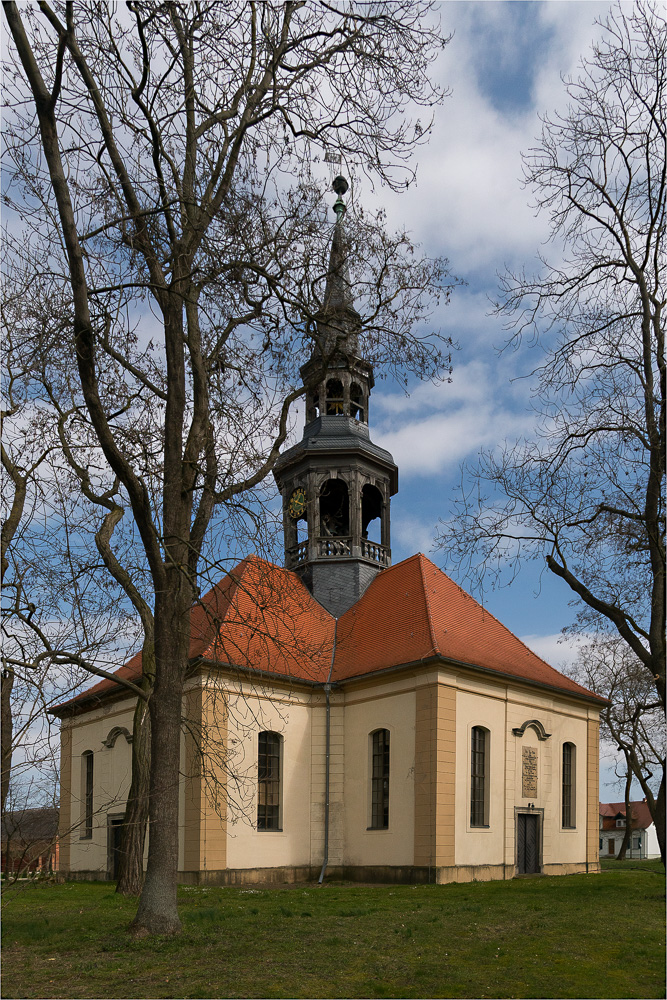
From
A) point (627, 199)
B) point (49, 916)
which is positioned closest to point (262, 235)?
point (627, 199)

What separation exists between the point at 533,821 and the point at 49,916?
13428 millimetres

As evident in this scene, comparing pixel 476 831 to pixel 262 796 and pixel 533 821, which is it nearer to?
pixel 533 821

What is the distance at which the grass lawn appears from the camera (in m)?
7.71

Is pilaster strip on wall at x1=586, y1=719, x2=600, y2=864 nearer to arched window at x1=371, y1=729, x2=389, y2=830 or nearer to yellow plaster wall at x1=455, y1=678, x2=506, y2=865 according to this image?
yellow plaster wall at x1=455, y1=678, x2=506, y2=865

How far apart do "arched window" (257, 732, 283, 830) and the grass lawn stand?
21.5ft

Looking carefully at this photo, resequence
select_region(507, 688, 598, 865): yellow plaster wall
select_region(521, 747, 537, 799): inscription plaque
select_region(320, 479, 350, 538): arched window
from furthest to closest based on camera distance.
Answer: select_region(320, 479, 350, 538): arched window < select_region(521, 747, 537, 799): inscription plaque < select_region(507, 688, 598, 865): yellow plaster wall

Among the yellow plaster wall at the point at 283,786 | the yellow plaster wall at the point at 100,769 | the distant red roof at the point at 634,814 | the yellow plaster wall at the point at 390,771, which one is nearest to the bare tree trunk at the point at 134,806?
the yellow plaster wall at the point at 283,786

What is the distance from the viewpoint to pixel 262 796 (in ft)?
67.6

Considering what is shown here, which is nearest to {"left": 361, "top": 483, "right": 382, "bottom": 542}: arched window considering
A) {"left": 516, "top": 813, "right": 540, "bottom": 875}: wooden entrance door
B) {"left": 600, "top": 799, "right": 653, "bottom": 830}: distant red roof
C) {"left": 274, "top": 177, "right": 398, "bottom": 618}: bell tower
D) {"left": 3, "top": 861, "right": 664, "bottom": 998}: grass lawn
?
{"left": 274, "top": 177, "right": 398, "bottom": 618}: bell tower

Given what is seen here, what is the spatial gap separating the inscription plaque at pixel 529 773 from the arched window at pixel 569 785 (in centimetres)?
203

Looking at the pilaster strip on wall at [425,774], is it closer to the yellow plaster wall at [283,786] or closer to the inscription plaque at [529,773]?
the yellow plaster wall at [283,786]

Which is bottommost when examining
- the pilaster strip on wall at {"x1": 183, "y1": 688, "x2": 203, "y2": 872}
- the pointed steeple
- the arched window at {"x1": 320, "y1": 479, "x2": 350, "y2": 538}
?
the pilaster strip on wall at {"x1": 183, "y1": 688, "x2": 203, "y2": 872}

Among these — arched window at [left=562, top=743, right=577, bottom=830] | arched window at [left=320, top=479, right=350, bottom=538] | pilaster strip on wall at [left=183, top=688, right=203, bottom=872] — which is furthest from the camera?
arched window at [left=320, top=479, right=350, bottom=538]

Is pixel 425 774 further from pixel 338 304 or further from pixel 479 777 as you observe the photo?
pixel 338 304
